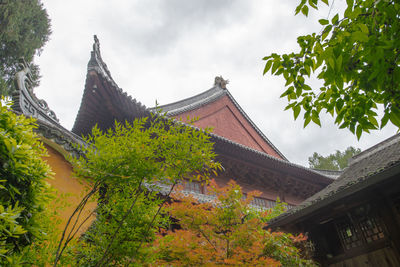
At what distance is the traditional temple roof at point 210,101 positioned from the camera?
12172 millimetres

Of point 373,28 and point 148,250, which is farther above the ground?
point 373,28

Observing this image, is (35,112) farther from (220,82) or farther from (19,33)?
(19,33)

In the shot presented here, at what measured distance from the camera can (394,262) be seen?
5.18 metres

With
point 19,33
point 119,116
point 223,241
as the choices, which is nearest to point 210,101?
point 119,116

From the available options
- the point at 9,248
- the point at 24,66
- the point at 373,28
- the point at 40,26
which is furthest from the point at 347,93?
the point at 40,26

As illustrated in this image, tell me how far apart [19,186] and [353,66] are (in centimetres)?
282

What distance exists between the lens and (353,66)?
257cm

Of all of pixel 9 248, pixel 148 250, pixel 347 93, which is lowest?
pixel 9 248

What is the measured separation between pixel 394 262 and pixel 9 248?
19.1 feet

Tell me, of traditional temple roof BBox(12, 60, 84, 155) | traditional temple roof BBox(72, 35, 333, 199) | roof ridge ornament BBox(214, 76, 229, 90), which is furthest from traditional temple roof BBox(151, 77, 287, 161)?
traditional temple roof BBox(12, 60, 84, 155)

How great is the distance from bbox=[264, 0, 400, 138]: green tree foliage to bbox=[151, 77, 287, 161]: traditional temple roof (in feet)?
28.8

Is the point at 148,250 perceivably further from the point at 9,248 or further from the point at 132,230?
the point at 9,248

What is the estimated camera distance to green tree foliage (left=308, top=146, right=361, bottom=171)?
2967 centimetres

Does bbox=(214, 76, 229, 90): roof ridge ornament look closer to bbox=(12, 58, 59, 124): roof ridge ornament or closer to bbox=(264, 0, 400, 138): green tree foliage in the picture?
bbox=(12, 58, 59, 124): roof ridge ornament
